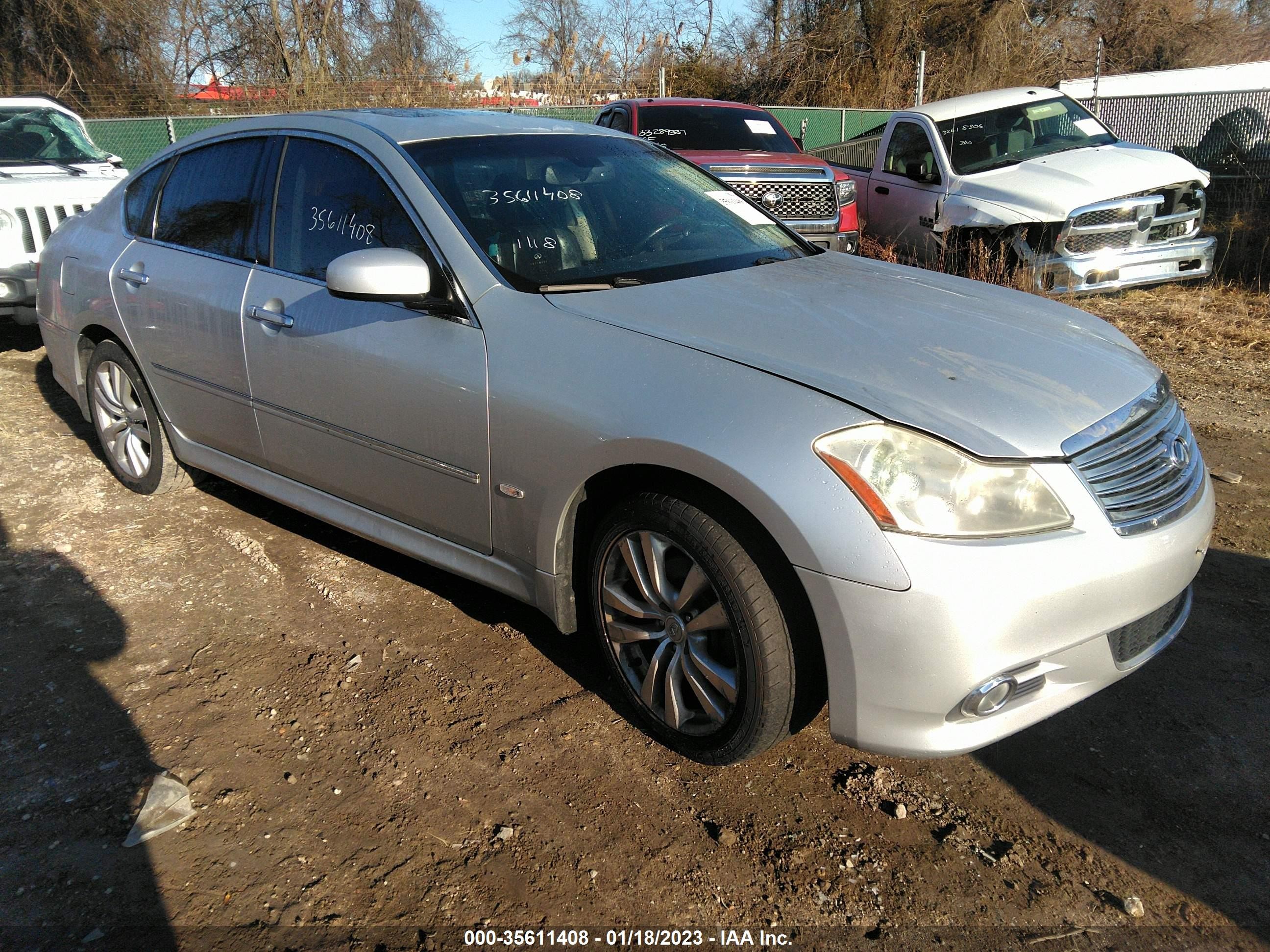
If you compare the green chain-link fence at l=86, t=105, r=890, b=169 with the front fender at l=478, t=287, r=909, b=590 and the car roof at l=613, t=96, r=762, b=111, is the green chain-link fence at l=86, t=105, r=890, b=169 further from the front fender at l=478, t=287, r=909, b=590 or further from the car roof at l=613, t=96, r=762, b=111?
the front fender at l=478, t=287, r=909, b=590

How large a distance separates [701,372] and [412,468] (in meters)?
1.11

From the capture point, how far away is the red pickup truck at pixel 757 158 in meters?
8.33

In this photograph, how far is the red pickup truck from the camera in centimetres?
833

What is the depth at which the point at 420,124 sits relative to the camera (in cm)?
354

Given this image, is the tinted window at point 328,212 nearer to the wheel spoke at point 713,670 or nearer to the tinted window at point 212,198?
the tinted window at point 212,198

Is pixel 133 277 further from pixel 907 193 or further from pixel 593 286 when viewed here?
pixel 907 193

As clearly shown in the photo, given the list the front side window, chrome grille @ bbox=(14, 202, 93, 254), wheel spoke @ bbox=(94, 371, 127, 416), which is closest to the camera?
wheel spoke @ bbox=(94, 371, 127, 416)

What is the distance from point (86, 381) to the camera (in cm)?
478

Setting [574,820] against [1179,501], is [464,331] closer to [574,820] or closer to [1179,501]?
[574,820]

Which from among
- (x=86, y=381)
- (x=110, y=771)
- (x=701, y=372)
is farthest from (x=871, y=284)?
(x=86, y=381)

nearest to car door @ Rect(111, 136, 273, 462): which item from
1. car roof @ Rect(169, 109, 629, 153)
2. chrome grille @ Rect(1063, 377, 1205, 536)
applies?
car roof @ Rect(169, 109, 629, 153)

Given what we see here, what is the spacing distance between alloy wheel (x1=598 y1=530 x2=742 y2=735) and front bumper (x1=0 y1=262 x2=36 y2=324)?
625cm

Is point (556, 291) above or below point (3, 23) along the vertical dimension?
below

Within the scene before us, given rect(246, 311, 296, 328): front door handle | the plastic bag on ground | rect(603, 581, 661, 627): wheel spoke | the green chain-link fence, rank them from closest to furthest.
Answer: the plastic bag on ground → rect(603, 581, 661, 627): wheel spoke → rect(246, 311, 296, 328): front door handle → the green chain-link fence
